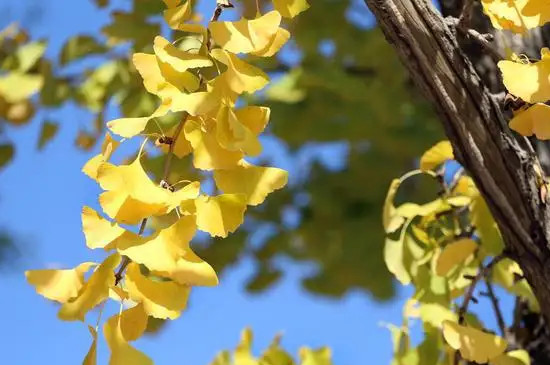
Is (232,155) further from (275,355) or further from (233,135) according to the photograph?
(275,355)

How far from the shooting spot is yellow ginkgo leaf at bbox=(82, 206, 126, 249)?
0.51 metres

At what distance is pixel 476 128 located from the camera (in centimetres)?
66

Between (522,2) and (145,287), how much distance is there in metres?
0.33

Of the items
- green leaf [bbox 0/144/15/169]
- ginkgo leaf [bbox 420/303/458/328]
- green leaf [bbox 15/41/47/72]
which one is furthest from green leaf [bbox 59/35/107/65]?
Result: ginkgo leaf [bbox 420/303/458/328]

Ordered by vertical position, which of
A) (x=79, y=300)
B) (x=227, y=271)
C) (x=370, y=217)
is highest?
(x=79, y=300)

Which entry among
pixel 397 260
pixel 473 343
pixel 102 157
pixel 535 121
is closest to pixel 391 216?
pixel 397 260

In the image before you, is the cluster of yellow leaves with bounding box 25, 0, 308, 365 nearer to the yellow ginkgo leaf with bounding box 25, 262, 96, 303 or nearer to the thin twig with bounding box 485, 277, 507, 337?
the yellow ginkgo leaf with bounding box 25, 262, 96, 303

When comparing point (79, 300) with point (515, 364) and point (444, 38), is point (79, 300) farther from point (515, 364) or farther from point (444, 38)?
point (515, 364)

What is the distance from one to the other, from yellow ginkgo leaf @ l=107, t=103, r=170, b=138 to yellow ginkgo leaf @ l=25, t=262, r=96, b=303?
0.29 ft

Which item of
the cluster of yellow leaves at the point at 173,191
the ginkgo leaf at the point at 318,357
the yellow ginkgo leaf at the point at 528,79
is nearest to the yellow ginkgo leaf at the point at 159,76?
the cluster of yellow leaves at the point at 173,191

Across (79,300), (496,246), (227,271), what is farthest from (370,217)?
(79,300)

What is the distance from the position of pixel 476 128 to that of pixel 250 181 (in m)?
0.20

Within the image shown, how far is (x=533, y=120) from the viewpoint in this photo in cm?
60

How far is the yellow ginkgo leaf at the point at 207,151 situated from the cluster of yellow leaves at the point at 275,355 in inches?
14.8
